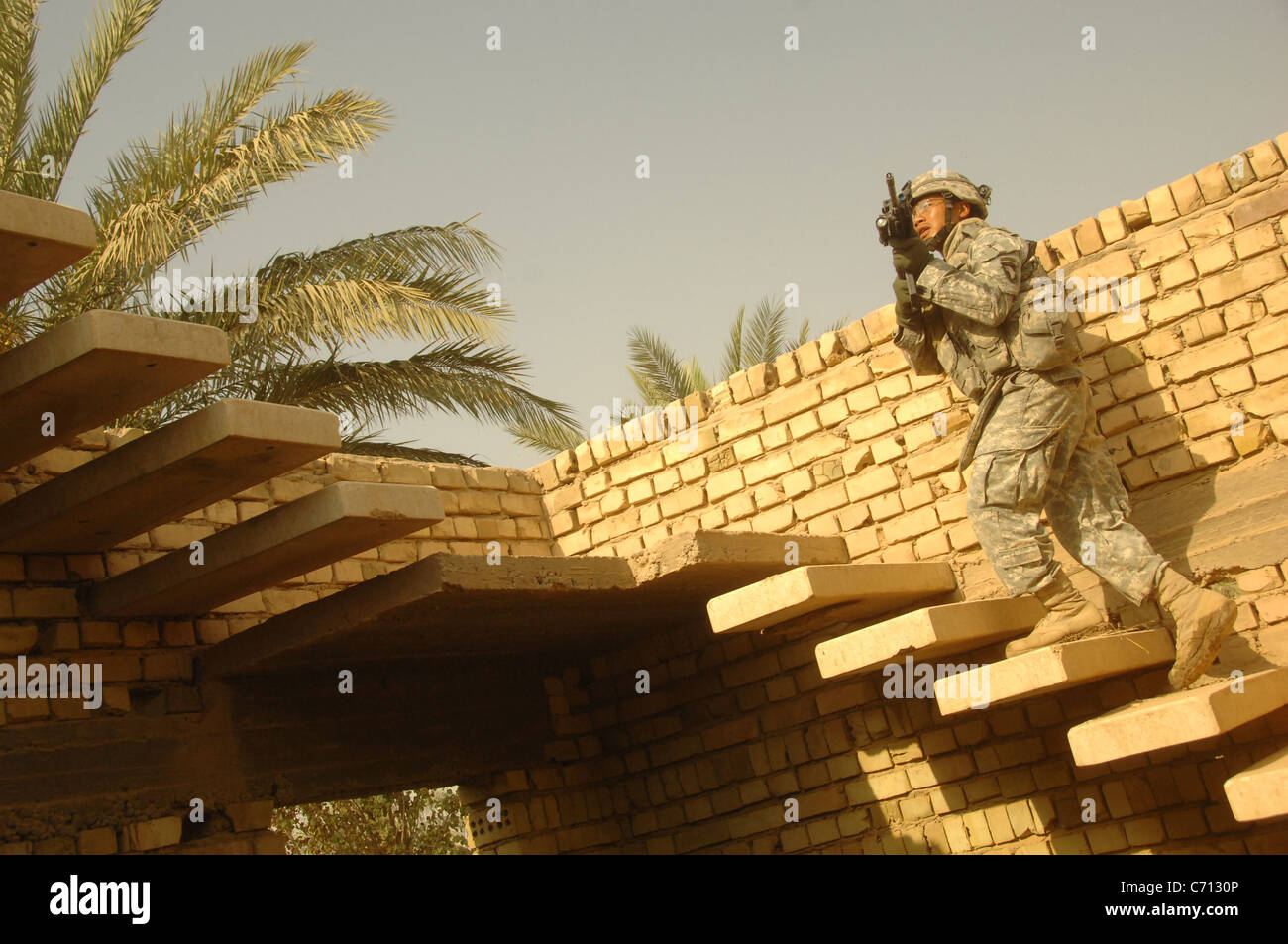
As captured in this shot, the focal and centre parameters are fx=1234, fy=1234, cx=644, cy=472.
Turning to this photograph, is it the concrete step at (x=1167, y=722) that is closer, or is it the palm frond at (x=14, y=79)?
the concrete step at (x=1167, y=722)

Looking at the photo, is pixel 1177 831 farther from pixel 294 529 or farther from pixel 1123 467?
pixel 294 529

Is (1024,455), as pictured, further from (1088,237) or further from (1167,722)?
(1088,237)

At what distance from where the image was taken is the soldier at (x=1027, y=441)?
4164 mm

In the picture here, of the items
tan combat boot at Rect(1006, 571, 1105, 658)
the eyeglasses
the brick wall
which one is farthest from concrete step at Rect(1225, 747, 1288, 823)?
the eyeglasses

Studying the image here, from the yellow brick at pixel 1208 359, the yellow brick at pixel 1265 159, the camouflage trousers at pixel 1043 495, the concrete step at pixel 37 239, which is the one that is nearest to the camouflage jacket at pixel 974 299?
the camouflage trousers at pixel 1043 495

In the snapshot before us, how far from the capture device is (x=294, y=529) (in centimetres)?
387

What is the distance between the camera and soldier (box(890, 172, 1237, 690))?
4.16m

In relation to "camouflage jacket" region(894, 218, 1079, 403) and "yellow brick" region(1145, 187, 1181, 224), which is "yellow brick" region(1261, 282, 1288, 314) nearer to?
"yellow brick" region(1145, 187, 1181, 224)

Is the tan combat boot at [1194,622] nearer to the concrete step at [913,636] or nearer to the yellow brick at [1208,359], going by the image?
the concrete step at [913,636]

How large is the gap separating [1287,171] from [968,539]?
1765 millimetres

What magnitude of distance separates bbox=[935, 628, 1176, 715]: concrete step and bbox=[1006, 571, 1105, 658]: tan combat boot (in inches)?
5.7

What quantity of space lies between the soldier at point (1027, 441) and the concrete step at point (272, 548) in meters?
1.88
